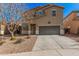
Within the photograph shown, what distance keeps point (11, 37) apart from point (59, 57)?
10.2ft

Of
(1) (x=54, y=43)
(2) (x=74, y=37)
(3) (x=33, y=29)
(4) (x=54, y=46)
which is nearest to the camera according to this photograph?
(4) (x=54, y=46)

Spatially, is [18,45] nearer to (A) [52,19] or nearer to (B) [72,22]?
(A) [52,19]

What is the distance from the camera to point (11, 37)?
992 centimetres

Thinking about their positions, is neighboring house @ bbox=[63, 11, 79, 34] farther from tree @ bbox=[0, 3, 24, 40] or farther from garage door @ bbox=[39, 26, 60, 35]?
tree @ bbox=[0, 3, 24, 40]

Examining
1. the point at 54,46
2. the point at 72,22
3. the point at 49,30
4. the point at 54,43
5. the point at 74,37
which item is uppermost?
the point at 72,22

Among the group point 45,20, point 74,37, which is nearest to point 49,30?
point 45,20

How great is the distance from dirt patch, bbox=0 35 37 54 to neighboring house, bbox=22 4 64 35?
2.11ft

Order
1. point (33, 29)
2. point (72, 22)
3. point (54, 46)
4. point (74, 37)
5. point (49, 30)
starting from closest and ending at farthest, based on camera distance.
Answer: point (54, 46), point (74, 37), point (72, 22), point (33, 29), point (49, 30)

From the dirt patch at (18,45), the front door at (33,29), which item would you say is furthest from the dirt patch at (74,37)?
the dirt patch at (18,45)

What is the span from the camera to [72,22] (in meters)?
10.7

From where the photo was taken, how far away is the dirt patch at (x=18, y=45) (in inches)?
380

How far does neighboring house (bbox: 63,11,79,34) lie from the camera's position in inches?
413

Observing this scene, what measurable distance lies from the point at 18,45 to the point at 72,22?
140 inches

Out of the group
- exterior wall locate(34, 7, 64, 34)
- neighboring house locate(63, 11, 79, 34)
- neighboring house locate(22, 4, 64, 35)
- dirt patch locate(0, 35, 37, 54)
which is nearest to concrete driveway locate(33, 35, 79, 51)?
dirt patch locate(0, 35, 37, 54)
